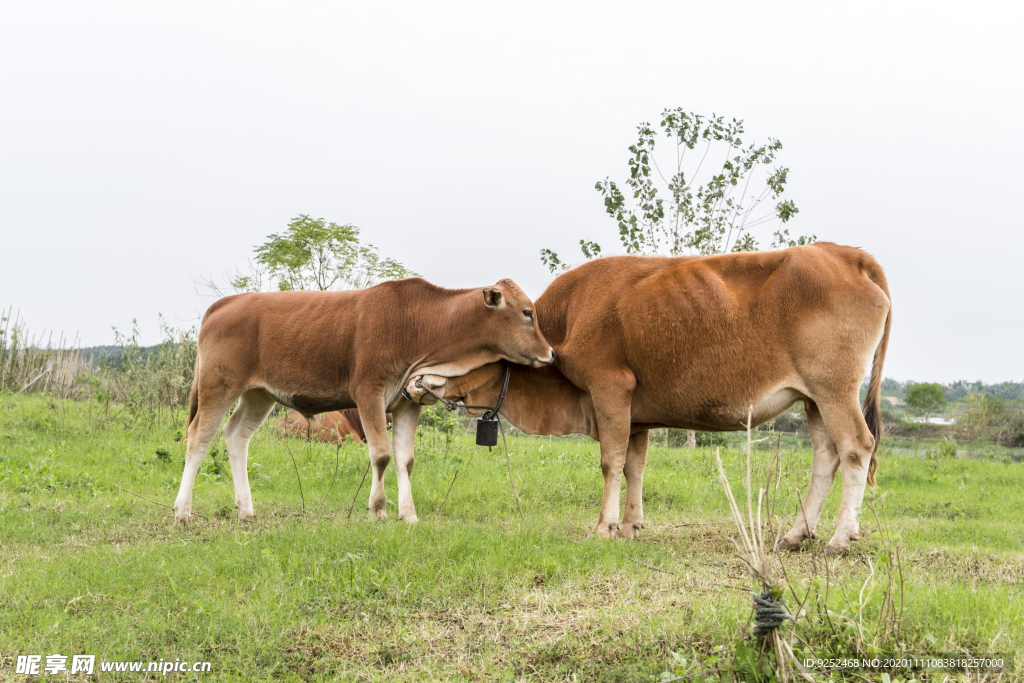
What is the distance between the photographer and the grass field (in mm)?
3725

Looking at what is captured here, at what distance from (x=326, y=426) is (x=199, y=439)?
527 cm

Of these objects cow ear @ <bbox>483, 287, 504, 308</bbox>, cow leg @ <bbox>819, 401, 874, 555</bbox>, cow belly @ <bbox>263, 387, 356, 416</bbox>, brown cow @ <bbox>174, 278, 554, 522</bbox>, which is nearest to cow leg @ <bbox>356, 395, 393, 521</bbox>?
brown cow @ <bbox>174, 278, 554, 522</bbox>

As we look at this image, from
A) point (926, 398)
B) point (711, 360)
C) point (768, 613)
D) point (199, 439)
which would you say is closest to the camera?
Answer: point (768, 613)

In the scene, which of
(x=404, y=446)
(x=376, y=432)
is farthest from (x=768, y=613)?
(x=404, y=446)

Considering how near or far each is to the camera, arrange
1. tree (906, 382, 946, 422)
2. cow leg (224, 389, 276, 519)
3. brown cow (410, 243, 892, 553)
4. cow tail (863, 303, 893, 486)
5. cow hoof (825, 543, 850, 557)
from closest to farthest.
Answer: cow hoof (825, 543, 850, 557) < brown cow (410, 243, 892, 553) < cow tail (863, 303, 893, 486) < cow leg (224, 389, 276, 519) < tree (906, 382, 946, 422)

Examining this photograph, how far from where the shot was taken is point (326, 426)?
41.0ft

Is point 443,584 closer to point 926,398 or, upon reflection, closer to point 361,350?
→ point 361,350

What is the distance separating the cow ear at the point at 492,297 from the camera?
645 cm

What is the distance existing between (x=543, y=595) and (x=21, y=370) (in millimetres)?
16835

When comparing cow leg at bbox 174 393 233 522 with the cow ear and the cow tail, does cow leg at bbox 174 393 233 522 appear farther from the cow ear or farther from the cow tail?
the cow tail

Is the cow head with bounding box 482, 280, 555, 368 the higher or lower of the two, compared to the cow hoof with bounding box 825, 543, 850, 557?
higher

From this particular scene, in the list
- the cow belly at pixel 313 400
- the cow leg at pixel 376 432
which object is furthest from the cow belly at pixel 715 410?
the cow belly at pixel 313 400

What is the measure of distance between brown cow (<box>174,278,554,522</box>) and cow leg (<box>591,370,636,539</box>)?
0.61m

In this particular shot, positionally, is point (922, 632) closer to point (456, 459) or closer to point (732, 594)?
point (732, 594)
